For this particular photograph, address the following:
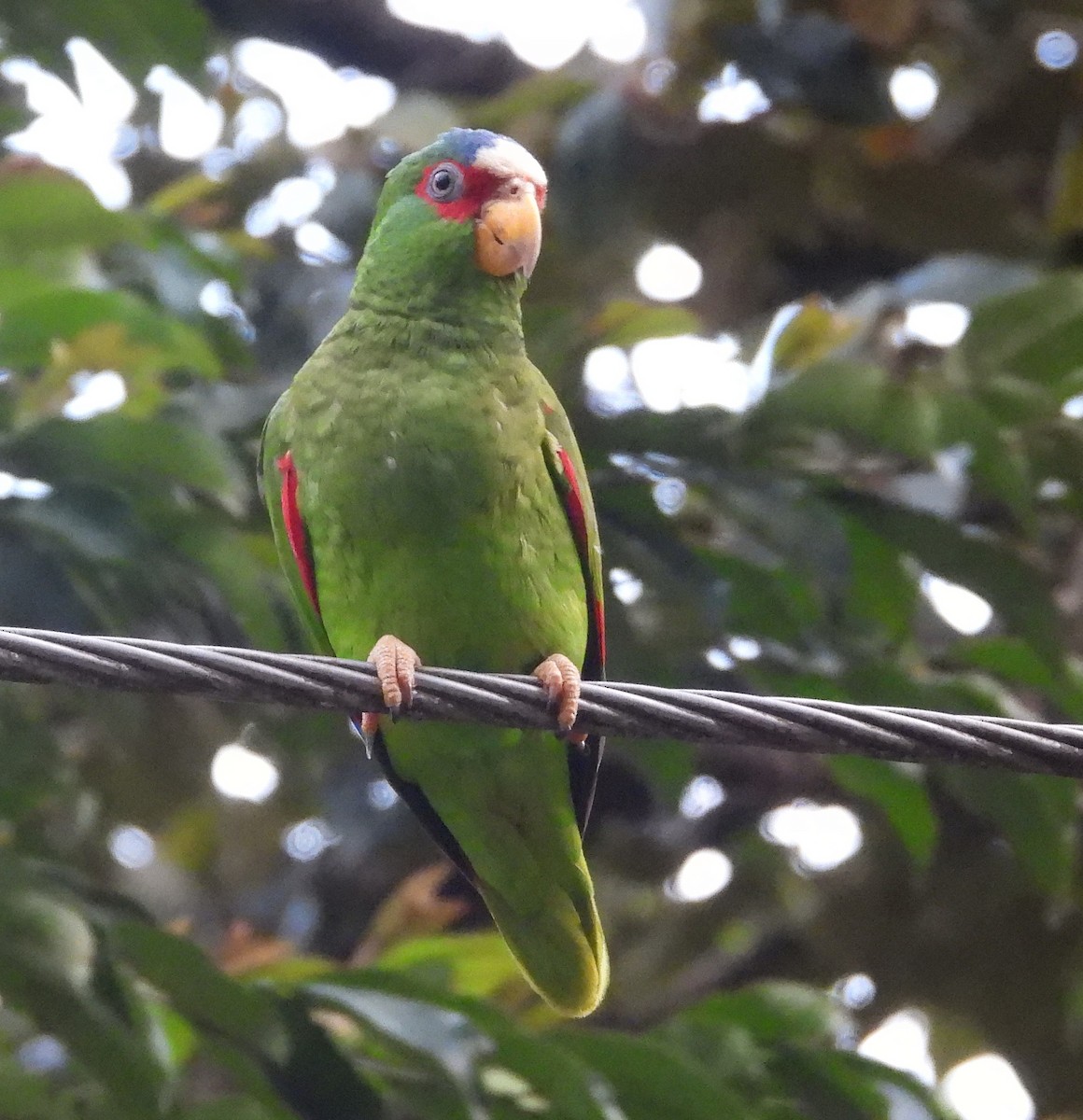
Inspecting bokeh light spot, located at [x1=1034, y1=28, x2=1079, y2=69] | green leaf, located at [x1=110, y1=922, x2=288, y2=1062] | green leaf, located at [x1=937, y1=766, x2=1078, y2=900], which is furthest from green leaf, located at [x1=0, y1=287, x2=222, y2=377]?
bokeh light spot, located at [x1=1034, y1=28, x2=1079, y2=69]

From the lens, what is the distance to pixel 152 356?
327 cm

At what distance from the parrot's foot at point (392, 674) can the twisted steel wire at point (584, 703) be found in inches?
3.4

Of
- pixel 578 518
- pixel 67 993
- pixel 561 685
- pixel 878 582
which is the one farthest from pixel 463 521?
pixel 878 582

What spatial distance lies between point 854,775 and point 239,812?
2561 mm

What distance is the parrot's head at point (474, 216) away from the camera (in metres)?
2.76

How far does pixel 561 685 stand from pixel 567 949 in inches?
32.5

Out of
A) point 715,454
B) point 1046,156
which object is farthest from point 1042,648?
point 1046,156

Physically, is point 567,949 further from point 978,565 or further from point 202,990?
point 978,565

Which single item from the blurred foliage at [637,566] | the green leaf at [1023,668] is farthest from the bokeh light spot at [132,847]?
the green leaf at [1023,668]

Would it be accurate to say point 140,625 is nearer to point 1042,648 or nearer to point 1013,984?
point 1042,648

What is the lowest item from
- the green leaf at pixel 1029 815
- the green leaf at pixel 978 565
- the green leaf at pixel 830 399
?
the green leaf at pixel 1029 815

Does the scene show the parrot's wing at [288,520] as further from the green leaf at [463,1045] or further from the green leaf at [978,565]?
the green leaf at [978,565]

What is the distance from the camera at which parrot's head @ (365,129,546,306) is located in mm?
2764

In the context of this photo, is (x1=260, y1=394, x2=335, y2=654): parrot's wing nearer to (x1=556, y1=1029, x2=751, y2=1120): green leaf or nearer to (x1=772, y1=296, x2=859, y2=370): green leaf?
(x1=556, y1=1029, x2=751, y2=1120): green leaf
